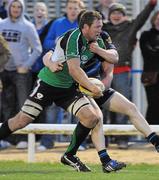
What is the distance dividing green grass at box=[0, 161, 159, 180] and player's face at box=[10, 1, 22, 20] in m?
3.12

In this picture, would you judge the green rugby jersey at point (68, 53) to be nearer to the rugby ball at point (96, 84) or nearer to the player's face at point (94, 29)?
the player's face at point (94, 29)

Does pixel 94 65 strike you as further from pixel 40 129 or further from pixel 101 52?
pixel 40 129

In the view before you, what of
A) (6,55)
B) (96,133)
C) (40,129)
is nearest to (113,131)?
(40,129)

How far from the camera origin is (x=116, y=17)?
14.8 m

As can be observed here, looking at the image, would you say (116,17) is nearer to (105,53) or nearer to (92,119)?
(105,53)

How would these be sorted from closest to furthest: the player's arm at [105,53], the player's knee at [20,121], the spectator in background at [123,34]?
1. the player's arm at [105,53]
2. the player's knee at [20,121]
3. the spectator in background at [123,34]

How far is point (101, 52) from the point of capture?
10.6 metres

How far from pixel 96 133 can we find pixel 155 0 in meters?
4.50

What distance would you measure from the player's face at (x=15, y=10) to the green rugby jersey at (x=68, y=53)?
402cm

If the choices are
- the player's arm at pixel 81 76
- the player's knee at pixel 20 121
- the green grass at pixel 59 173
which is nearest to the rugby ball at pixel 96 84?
the player's arm at pixel 81 76

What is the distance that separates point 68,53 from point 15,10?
Answer: 4594mm

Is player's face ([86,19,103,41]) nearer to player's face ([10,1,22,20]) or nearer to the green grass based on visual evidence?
the green grass

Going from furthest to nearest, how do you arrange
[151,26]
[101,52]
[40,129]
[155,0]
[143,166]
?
[151,26], [155,0], [40,129], [143,166], [101,52]

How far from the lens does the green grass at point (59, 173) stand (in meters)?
9.81
